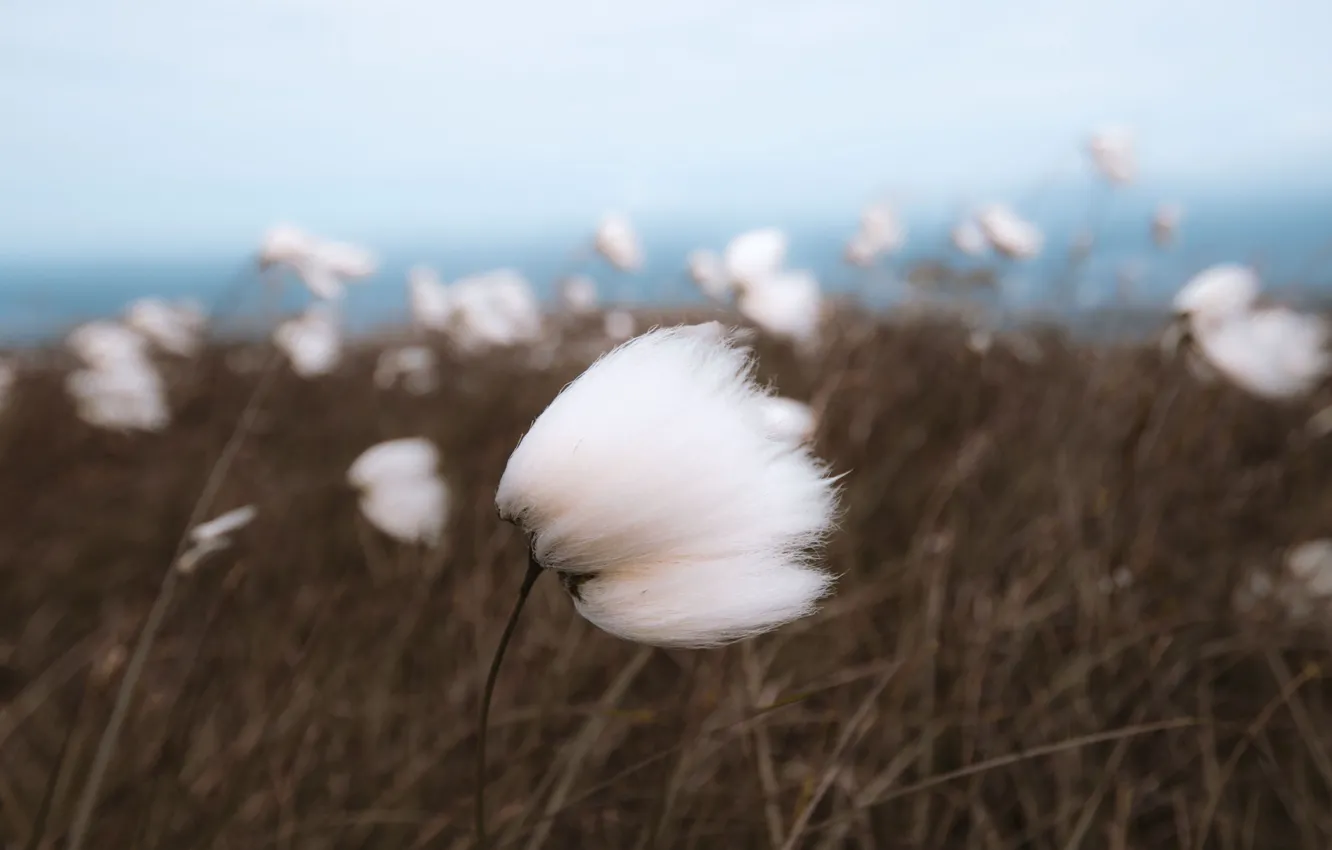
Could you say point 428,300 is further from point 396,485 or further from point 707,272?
point 396,485

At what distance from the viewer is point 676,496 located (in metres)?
0.79

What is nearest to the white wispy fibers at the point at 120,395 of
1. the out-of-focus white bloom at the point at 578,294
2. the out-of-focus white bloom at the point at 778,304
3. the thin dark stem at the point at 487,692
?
the out-of-focus white bloom at the point at 778,304

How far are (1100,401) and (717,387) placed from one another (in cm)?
325

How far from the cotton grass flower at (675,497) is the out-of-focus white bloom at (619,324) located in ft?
17.8

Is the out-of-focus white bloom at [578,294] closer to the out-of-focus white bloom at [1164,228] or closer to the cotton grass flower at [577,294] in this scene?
the cotton grass flower at [577,294]

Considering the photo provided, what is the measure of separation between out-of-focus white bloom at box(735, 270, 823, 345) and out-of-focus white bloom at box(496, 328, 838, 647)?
2.14 meters

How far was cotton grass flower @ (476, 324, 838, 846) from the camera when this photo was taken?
0.79 metres

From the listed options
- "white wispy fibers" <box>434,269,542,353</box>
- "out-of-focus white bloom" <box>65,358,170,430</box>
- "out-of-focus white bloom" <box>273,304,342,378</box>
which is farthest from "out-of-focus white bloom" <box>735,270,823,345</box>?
"white wispy fibers" <box>434,269,542,353</box>

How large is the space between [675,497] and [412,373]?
17.5 ft

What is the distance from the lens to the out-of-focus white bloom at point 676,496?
79 cm

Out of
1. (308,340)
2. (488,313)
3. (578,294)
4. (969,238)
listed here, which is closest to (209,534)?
(308,340)

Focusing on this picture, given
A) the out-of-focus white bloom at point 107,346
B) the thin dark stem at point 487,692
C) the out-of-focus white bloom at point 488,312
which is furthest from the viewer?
the out-of-focus white bloom at point 488,312

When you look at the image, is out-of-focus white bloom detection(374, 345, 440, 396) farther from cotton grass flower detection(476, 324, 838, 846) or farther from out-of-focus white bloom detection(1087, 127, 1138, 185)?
cotton grass flower detection(476, 324, 838, 846)

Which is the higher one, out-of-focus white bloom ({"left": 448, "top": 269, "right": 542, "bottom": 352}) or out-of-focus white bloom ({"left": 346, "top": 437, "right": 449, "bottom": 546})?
out-of-focus white bloom ({"left": 346, "top": 437, "right": 449, "bottom": 546})
